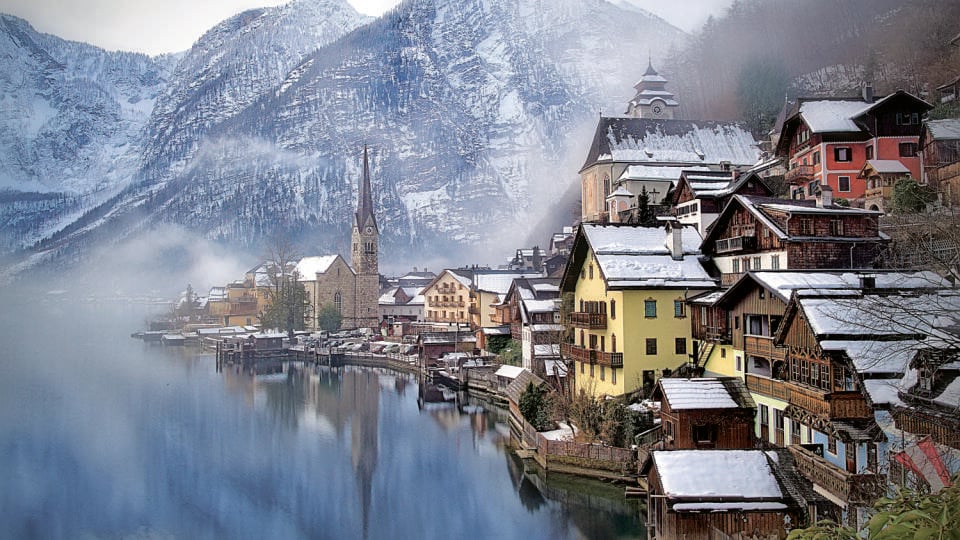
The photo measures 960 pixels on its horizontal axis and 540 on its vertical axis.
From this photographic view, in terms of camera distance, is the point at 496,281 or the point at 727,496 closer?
the point at 727,496

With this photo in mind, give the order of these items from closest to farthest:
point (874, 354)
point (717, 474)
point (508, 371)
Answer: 1. point (874, 354)
2. point (717, 474)
3. point (508, 371)

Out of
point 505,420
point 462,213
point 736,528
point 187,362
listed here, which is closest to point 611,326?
point 505,420

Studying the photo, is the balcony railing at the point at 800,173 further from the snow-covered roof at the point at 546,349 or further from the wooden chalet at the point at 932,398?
the wooden chalet at the point at 932,398

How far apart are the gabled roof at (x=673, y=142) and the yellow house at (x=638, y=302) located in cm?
2437

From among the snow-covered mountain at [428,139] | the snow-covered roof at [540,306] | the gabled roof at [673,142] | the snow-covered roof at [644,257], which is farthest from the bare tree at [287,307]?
the snow-covered mountain at [428,139]

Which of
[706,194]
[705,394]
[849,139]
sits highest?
[849,139]

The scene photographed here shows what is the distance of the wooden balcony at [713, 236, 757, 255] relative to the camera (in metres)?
24.8

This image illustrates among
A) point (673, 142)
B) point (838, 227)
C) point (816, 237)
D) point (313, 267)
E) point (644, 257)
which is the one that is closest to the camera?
point (816, 237)

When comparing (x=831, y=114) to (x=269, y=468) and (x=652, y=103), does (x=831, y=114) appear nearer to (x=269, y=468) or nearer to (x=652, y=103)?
(x=269, y=468)

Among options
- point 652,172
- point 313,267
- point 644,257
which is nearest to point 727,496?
point 644,257

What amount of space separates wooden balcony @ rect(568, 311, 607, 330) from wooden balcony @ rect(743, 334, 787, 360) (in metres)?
7.21

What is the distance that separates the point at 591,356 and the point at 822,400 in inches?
499

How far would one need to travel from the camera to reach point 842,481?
48.1 feet

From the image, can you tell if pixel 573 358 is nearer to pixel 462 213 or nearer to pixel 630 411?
pixel 630 411
